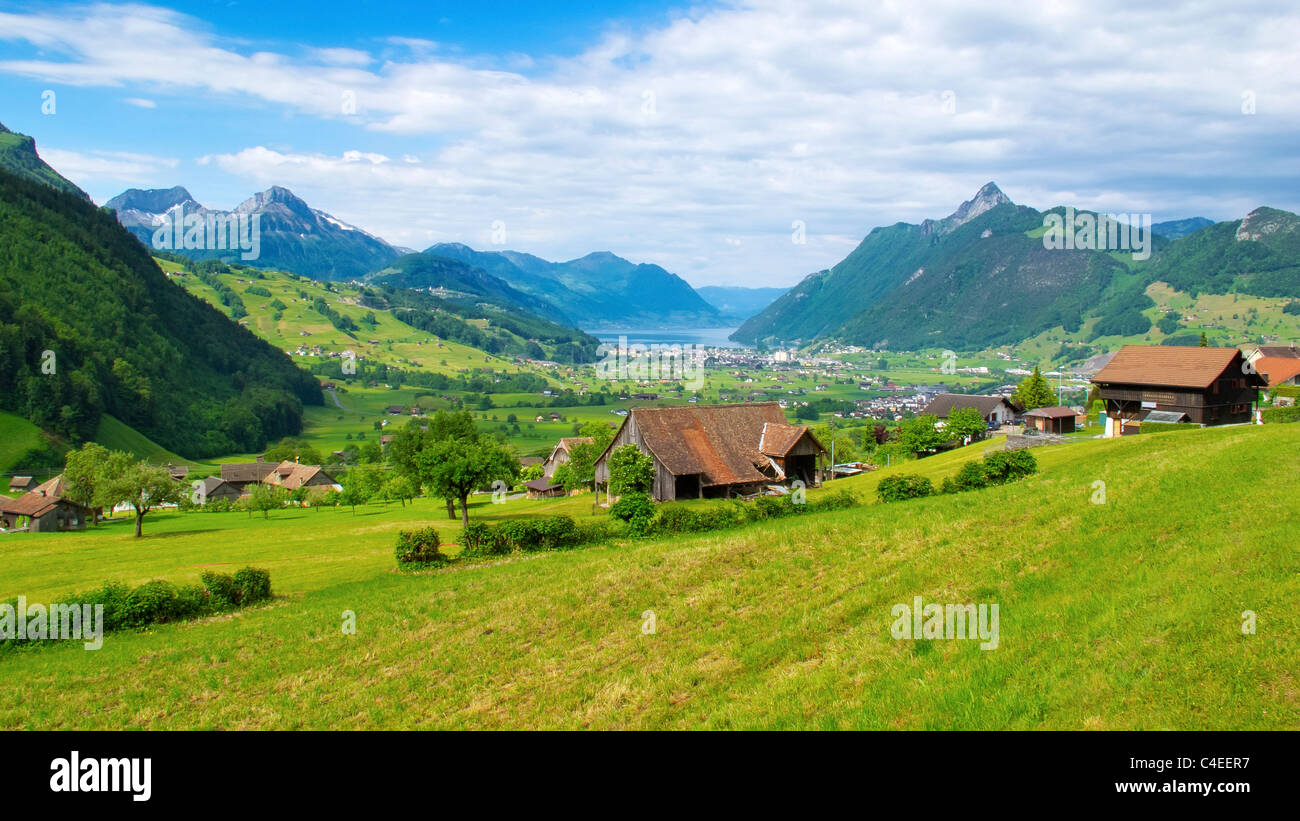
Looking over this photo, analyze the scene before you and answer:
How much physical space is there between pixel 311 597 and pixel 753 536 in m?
16.9

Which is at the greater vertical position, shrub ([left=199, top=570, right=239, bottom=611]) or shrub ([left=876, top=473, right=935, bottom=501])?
shrub ([left=876, top=473, right=935, bottom=501])

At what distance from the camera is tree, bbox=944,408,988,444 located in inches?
2894

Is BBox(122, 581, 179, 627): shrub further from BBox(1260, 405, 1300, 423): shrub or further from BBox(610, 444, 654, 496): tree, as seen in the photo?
BBox(1260, 405, 1300, 423): shrub

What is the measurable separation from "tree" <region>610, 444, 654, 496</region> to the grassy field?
755 inches

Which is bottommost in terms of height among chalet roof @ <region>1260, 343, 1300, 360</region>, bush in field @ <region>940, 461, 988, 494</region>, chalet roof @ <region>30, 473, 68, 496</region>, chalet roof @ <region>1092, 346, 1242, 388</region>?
chalet roof @ <region>30, 473, 68, 496</region>

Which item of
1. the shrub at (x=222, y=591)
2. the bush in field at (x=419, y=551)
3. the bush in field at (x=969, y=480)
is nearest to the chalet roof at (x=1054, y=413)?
the bush in field at (x=969, y=480)

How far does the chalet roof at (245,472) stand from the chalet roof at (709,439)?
290 feet

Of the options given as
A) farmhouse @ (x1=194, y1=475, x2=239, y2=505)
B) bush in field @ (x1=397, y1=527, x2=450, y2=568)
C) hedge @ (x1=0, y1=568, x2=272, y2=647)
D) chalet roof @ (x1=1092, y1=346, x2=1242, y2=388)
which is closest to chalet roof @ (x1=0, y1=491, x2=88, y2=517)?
farmhouse @ (x1=194, y1=475, x2=239, y2=505)

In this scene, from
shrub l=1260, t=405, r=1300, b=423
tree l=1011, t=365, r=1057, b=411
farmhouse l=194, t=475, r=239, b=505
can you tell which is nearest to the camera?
shrub l=1260, t=405, r=1300, b=423

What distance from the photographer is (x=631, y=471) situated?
160 feet
